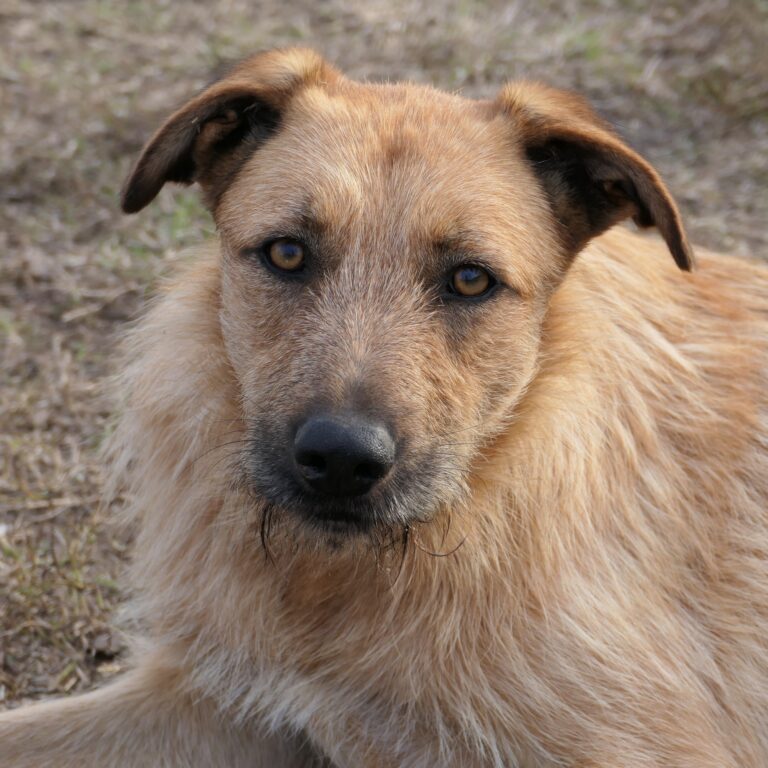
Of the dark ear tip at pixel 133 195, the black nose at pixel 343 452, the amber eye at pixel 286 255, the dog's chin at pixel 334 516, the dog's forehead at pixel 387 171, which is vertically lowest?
the dog's chin at pixel 334 516

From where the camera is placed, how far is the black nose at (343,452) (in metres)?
2.73

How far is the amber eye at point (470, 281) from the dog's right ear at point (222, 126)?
2.48ft

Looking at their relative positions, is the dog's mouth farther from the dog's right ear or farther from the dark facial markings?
the dog's right ear

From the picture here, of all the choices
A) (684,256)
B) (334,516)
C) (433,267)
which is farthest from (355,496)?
(684,256)

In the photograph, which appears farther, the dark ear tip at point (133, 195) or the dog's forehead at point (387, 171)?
the dark ear tip at point (133, 195)

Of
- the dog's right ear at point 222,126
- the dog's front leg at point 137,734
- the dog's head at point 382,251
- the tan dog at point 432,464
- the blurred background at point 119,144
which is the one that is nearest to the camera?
the dog's head at point 382,251

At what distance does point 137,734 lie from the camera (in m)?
3.66

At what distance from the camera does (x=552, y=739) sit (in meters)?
3.21

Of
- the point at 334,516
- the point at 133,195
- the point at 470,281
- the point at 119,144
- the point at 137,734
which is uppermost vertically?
the point at 470,281

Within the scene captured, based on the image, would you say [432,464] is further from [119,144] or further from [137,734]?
[119,144]

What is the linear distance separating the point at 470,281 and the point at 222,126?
912 mm

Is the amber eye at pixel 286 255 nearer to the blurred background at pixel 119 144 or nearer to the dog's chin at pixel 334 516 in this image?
the dog's chin at pixel 334 516

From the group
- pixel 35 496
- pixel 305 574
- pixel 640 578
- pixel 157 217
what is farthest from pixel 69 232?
pixel 640 578

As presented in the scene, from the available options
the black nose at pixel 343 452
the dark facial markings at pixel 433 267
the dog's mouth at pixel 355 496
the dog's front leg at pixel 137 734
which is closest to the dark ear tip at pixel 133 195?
the dark facial markings at pixel 433 267
